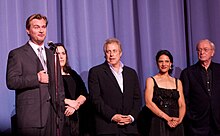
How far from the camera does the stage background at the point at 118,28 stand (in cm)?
436

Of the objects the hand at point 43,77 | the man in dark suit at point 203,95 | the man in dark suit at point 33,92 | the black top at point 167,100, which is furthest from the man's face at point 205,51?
the hand at point 43,77

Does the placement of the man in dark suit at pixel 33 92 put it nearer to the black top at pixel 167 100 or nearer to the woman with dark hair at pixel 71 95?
the woman with dark hair at pixel 71 95

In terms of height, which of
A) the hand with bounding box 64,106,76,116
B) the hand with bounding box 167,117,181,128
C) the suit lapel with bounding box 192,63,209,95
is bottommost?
the hand with bounding box 167,117,181,128

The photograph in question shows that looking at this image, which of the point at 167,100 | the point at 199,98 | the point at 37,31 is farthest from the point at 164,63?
the point at 37,31

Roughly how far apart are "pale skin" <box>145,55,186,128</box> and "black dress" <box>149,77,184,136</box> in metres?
0.05

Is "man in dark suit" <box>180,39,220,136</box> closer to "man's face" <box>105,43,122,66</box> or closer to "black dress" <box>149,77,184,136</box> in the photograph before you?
"black dress" <box>149,77,184,136</box>

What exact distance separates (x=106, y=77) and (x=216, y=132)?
1336 mm

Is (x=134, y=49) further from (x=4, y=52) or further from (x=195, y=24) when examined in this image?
(x=4, y=52)

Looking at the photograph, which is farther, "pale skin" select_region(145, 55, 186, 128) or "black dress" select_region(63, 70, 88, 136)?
"pale skin" select_region(145, 55, 186, 128)

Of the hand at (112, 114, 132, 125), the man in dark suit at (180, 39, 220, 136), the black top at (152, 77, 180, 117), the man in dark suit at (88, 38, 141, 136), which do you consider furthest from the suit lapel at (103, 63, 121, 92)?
the man in dark suit at (180, 39, 220, 136)

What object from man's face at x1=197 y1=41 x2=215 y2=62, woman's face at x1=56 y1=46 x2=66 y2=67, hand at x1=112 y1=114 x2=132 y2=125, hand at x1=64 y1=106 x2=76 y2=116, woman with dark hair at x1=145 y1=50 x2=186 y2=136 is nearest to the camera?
hand at x1=112 y1=114 x2=132 y2=125

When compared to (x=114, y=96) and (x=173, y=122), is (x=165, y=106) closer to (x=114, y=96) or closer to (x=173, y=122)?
(x=173, y=122)

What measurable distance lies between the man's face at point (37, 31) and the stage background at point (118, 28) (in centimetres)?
104

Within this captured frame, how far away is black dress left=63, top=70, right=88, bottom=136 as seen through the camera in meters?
3.94
